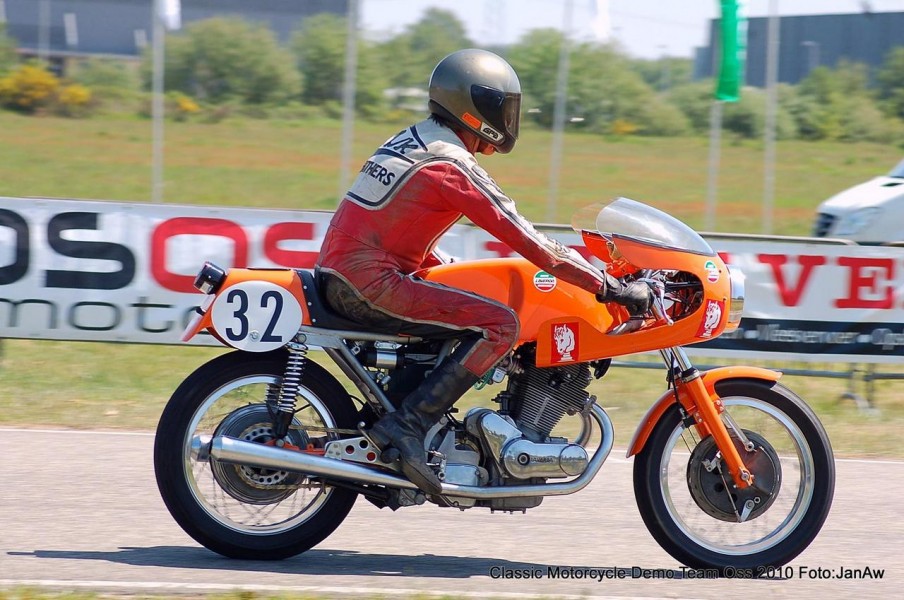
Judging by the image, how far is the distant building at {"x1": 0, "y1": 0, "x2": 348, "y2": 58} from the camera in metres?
37.2

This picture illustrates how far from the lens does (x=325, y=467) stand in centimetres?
507

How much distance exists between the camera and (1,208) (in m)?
9.21

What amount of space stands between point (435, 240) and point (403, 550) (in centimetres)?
137

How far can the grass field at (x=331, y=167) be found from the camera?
72.1 feet

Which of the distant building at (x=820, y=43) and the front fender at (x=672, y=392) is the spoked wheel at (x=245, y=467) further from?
the distant building at (x=820, y=43)

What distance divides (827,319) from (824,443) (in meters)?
4.57

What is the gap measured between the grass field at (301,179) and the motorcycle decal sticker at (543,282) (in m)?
3.84

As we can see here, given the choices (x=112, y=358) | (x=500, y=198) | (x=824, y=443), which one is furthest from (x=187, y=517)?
(x=112, y=358)

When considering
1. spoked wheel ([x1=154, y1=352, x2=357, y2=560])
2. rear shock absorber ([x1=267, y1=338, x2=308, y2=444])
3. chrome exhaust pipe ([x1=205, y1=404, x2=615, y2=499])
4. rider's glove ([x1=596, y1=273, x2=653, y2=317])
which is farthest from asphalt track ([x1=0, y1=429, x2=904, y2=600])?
rider's glove ([x1=596, y1=273, x2=653, y2=317])

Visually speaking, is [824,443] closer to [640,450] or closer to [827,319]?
[640,450]

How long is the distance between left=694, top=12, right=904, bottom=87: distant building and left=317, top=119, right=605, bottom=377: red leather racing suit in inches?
1222

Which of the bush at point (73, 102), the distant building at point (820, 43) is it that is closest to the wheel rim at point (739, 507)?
the bush at point (73, 102)

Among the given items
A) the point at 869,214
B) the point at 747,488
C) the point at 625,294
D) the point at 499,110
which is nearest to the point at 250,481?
the point at 625,294

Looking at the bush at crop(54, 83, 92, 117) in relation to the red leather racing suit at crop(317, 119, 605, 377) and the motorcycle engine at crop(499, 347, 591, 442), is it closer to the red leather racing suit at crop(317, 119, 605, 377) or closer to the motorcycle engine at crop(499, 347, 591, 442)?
the red leather racing suit at crop(317, 119, 605, 377)
